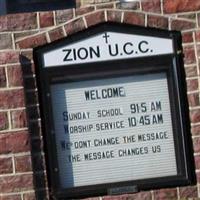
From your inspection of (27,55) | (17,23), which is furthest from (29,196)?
(17,23)

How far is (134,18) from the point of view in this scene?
15.6 ft

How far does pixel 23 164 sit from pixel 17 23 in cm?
94

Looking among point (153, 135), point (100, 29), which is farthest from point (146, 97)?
point (100, 29)

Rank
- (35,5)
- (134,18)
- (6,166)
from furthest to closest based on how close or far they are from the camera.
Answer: (35,5) < (134,18) < (6,166)

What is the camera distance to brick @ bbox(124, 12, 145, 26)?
4.77 m

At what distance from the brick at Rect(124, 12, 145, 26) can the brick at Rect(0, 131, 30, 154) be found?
40.3 inches

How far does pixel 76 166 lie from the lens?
4.76 m

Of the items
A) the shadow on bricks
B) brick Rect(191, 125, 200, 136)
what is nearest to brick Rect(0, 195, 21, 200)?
the shadow on bricks

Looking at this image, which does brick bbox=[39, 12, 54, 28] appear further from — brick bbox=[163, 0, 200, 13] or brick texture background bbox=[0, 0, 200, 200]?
brick bbox=[163, 0, 200, 13]

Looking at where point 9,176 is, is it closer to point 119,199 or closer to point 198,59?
point 119,199

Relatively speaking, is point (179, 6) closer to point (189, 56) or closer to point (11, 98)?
point (189, 56)

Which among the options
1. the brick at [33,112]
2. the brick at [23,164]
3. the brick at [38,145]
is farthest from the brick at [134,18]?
the brick at [23,164]

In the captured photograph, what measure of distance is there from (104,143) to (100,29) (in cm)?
77

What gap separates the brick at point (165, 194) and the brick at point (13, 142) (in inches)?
36.6
